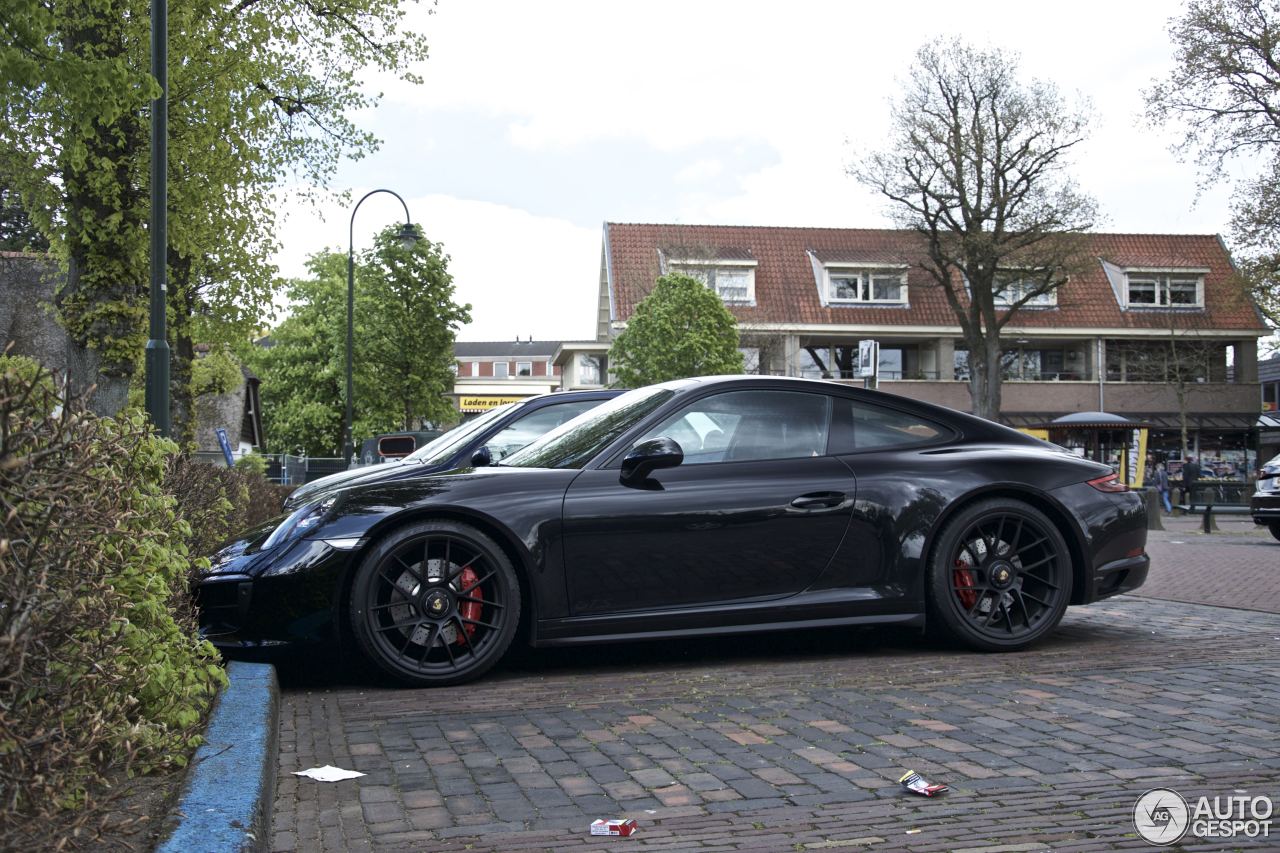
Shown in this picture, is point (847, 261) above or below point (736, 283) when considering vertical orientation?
above

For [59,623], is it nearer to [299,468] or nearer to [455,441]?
[455,441]

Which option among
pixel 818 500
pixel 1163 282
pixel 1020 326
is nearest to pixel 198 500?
pixel 818 500

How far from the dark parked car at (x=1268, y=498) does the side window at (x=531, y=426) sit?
12778mm

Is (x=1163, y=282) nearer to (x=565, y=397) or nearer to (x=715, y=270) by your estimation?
(x=715, y=270)

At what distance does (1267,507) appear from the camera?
17578 millimetres

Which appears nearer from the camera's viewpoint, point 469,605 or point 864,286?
point 469,605

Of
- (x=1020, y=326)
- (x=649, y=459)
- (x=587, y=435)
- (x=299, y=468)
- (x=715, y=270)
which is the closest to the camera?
(x=649, y=459)

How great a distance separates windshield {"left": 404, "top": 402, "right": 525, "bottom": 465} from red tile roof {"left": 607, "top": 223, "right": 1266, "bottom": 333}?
4156cm

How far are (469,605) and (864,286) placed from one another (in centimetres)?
5039

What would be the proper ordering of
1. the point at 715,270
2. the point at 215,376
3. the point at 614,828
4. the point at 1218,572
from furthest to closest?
the point at 715,270 → the point at 215,376 → the point at 1218,572 → the point at 614,828

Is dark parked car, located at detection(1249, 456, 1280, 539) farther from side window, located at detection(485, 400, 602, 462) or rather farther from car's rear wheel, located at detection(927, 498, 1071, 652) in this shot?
car's rear wheel, located at detection(927, 498, 1071, 652)

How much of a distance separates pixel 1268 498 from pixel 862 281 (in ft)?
123

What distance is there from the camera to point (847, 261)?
176ft

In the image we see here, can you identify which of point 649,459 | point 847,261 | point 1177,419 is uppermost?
point 847,261
